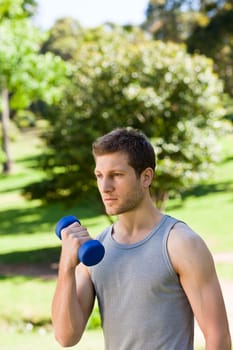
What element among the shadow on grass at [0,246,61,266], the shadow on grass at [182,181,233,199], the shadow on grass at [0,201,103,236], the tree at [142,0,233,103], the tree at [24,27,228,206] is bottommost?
the shadow on grass at [0,201,103,236]

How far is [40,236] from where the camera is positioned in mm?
24797

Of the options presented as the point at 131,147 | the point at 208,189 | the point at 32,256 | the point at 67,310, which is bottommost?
the point at 208,189

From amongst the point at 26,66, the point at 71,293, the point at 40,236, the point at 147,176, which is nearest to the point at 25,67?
the point at 26,66

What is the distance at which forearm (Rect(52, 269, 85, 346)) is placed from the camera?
2623 mm

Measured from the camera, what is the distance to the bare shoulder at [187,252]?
2.52 metres

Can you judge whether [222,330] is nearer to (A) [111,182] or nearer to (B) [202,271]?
(B) [202,271]

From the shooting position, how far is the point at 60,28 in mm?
67625

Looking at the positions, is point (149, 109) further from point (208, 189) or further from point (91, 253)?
point (208, 189)

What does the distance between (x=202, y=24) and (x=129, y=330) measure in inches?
1345

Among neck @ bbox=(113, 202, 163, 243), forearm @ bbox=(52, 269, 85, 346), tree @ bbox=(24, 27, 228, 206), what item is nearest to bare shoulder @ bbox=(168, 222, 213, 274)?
neck @ bbox=(113, 202, 163, 243)

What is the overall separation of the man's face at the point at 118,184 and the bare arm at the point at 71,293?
0.53 ft

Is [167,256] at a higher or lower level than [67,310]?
higher

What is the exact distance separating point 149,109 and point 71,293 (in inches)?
577

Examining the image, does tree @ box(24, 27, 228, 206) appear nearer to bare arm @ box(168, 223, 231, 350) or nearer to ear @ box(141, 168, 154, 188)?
ear @ box(141, 168, 154, 188)
